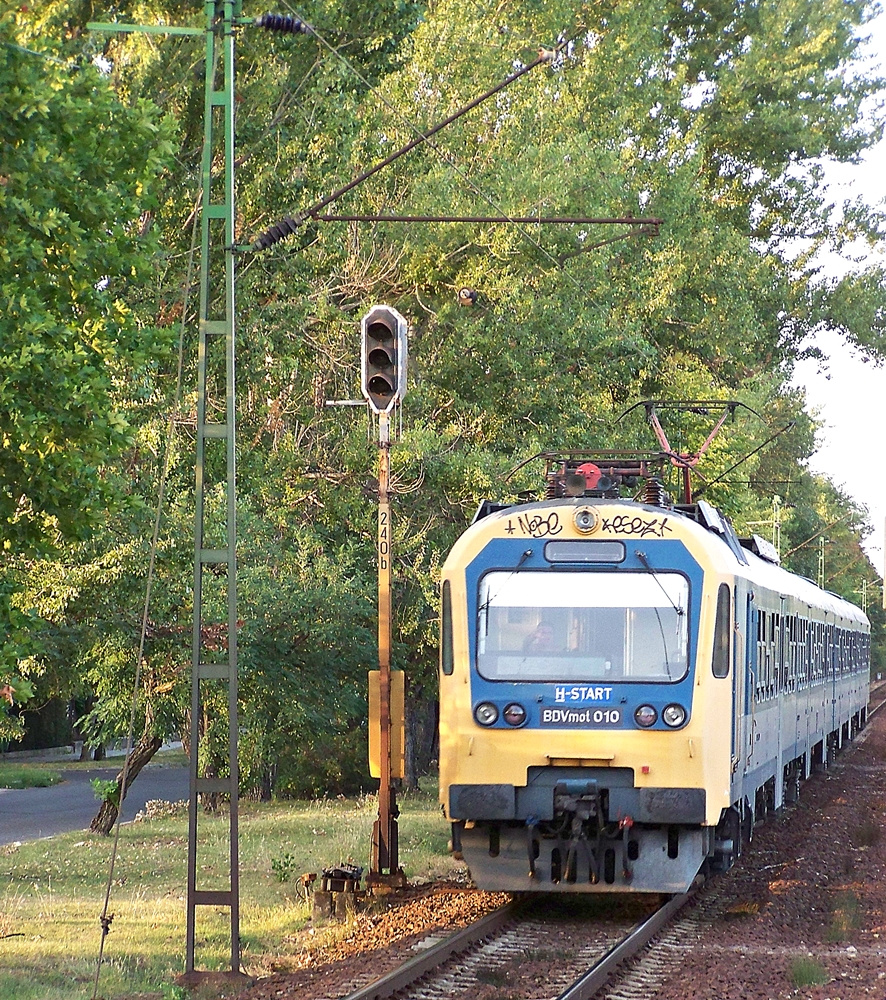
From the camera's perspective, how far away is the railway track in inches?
378

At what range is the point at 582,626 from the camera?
12281 millimetres

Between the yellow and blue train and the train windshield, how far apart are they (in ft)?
0.03

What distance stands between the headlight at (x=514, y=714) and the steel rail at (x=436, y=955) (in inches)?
56.7

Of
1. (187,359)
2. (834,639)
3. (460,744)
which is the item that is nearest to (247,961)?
(460,744)

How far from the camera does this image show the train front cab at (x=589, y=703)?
1199cm

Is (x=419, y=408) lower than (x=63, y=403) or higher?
higher

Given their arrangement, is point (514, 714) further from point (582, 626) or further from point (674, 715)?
point (674, 715)

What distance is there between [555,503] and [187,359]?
582 centimetres

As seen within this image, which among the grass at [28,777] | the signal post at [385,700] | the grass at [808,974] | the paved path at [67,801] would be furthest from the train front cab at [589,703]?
the grass at [28,777]

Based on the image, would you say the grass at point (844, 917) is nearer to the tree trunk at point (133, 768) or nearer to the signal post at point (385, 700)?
the signal post at point (385, 700)

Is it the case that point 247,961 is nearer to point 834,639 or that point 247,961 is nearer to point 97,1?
point 97,1

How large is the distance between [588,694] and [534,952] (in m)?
2.02

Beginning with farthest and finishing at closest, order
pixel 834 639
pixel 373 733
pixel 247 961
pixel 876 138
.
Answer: pixel 876 138 → pixel 834 639 → pixel 373 733 → pixel 247 961

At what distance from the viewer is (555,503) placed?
1265 centimetres
